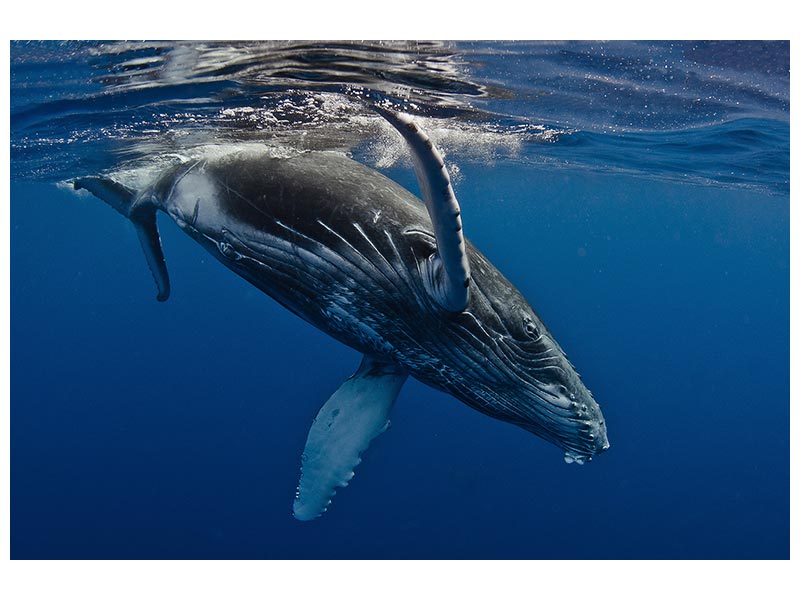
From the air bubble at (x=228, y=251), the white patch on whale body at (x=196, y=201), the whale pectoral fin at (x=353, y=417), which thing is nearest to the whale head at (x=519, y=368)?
the whale pectoral fin at (x=353, y=417)

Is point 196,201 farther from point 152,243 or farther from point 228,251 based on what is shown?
point 152,243

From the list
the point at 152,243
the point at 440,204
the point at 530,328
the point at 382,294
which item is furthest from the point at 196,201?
the point at 530,328

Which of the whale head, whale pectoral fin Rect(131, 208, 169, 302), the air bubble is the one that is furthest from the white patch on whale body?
the whale head

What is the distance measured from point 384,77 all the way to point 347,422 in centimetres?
519

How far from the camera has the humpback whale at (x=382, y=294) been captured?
166 inches

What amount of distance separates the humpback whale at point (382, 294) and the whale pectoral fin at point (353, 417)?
0.01 m

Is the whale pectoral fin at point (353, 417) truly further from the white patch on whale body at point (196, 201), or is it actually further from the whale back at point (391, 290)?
the white patch on whale body at point (196, 201)

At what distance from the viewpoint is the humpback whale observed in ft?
13.8

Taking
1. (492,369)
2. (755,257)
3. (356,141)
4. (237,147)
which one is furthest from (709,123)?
(755,257)

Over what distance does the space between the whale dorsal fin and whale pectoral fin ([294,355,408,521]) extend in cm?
177

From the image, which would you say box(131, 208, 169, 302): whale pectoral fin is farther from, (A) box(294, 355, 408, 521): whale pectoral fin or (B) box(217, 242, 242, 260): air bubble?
(A) box(294, 355, 408, 521): whale pectoral fin
